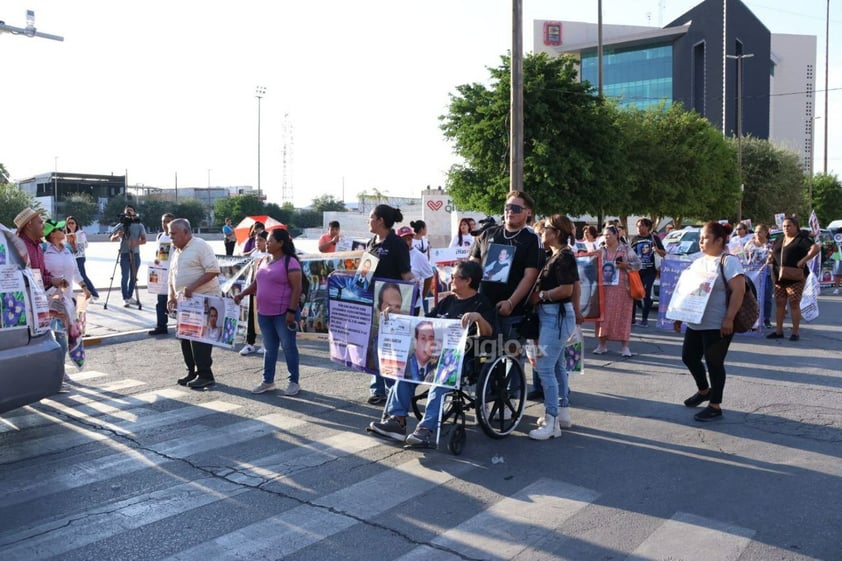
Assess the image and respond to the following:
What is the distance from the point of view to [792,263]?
11602mm

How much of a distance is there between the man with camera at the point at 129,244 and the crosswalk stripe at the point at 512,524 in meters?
12.4

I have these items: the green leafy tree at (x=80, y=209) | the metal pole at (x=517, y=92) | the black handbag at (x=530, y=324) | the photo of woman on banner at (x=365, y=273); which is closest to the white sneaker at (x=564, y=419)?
the black handbag at (x=530, y=324)

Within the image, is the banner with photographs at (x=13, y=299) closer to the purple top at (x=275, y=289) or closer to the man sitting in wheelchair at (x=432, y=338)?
the purple top at (x=275, y=289)

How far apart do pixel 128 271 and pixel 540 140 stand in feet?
47.1

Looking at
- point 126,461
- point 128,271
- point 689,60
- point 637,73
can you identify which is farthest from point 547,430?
point 637,73

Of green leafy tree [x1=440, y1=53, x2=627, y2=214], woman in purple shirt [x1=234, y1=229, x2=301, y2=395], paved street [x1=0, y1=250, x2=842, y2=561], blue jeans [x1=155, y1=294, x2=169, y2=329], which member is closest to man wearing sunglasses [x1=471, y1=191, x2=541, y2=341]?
paved street [x1=0, y1=250, x2=842, y2=561]

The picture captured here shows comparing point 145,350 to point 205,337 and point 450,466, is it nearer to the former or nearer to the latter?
point 205,337

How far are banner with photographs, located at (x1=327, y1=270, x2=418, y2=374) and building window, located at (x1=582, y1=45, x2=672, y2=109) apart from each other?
310 ft

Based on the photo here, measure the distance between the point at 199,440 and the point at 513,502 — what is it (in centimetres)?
284

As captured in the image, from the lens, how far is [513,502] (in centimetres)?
489

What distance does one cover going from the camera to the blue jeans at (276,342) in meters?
7.92

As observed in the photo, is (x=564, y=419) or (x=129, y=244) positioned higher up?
(x=129, y=244)

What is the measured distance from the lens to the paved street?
4.25 metres

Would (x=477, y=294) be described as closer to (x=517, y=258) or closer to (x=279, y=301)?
(x=517, y=258)
